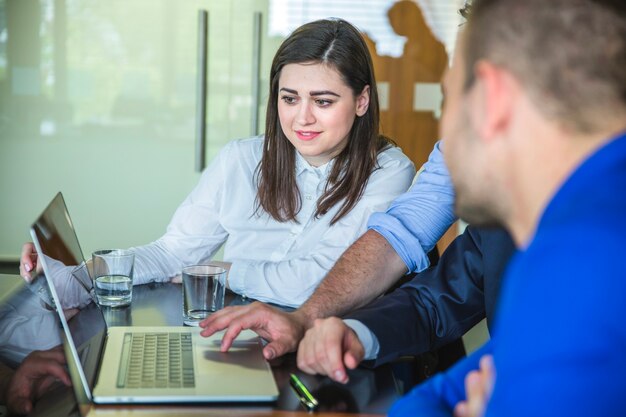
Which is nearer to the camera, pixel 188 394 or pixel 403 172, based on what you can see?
pixel 188 394

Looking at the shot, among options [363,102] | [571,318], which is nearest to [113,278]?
[363,102]

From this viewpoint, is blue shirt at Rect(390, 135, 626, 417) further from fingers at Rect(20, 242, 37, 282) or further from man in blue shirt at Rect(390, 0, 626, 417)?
fingers at Rect(20, 242, 37, 282)

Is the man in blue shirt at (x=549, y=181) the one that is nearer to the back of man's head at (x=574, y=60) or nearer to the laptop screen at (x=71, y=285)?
the back of man's head at (x=574, y=60)

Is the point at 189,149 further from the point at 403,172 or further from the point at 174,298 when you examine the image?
the point at 174,298

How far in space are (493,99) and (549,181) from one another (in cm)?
9

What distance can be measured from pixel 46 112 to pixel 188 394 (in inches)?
125

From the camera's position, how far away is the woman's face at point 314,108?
215 cm

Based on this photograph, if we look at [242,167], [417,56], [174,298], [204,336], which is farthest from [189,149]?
[204,336]

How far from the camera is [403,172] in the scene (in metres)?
2.21

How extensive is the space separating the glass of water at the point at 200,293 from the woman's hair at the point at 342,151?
611 mm

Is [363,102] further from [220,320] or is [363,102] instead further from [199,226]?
[220,320]

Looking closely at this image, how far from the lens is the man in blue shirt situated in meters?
0.58

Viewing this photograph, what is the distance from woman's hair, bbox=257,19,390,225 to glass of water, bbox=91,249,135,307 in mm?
574

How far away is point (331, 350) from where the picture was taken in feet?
4.25
